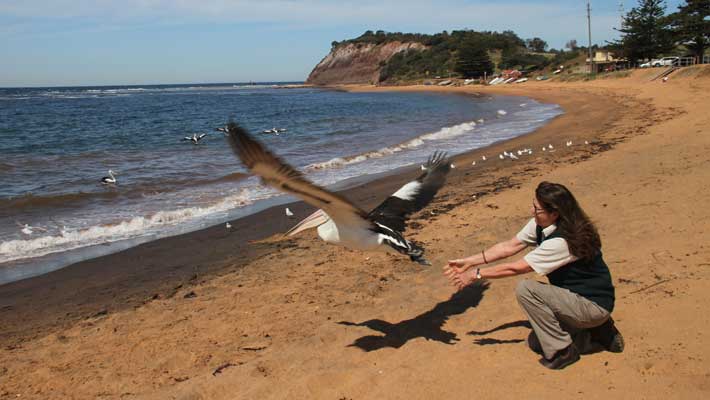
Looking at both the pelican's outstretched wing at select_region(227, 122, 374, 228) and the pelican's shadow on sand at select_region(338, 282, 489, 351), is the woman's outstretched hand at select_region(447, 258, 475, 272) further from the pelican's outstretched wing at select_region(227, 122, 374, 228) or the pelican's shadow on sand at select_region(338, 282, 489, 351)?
the pelican's outstretched wing at select_region(227, 122, 374, 228)

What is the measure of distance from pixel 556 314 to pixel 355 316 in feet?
7.37

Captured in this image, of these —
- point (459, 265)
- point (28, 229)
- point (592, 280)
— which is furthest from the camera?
point (28, 229)

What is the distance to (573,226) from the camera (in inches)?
150

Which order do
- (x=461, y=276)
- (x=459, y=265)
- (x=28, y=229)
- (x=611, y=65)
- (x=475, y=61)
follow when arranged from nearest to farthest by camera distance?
(x=461, y=276) < (x=459, y=265) < (x=28, y=229) < (x=611, y=65) < (x=475, y=61)

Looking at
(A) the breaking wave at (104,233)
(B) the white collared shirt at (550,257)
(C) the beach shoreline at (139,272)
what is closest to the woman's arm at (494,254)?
(B) the white collared shirt at (550,257)

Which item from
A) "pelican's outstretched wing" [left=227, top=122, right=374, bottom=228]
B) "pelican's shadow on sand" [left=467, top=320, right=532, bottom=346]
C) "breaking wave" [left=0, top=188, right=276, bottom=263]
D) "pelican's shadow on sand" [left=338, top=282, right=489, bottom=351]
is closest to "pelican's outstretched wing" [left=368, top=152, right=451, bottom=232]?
"pelican's shadow on sand" [left=338, top=282, right=489, bottom=351]

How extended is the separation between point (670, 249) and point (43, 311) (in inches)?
277

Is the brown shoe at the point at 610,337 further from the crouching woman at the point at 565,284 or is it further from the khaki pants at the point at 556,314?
the khaki pants at the point at 556,314

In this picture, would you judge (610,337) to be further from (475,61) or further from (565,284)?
(475,61)

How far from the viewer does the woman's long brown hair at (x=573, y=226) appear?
379 cm

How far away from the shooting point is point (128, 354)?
5.34 metres

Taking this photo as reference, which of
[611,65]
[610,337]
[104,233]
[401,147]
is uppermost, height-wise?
[611,65]

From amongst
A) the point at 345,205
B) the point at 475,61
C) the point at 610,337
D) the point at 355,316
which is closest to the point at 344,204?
the point at 345,205

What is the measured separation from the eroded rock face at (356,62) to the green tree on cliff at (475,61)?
1528 inches
